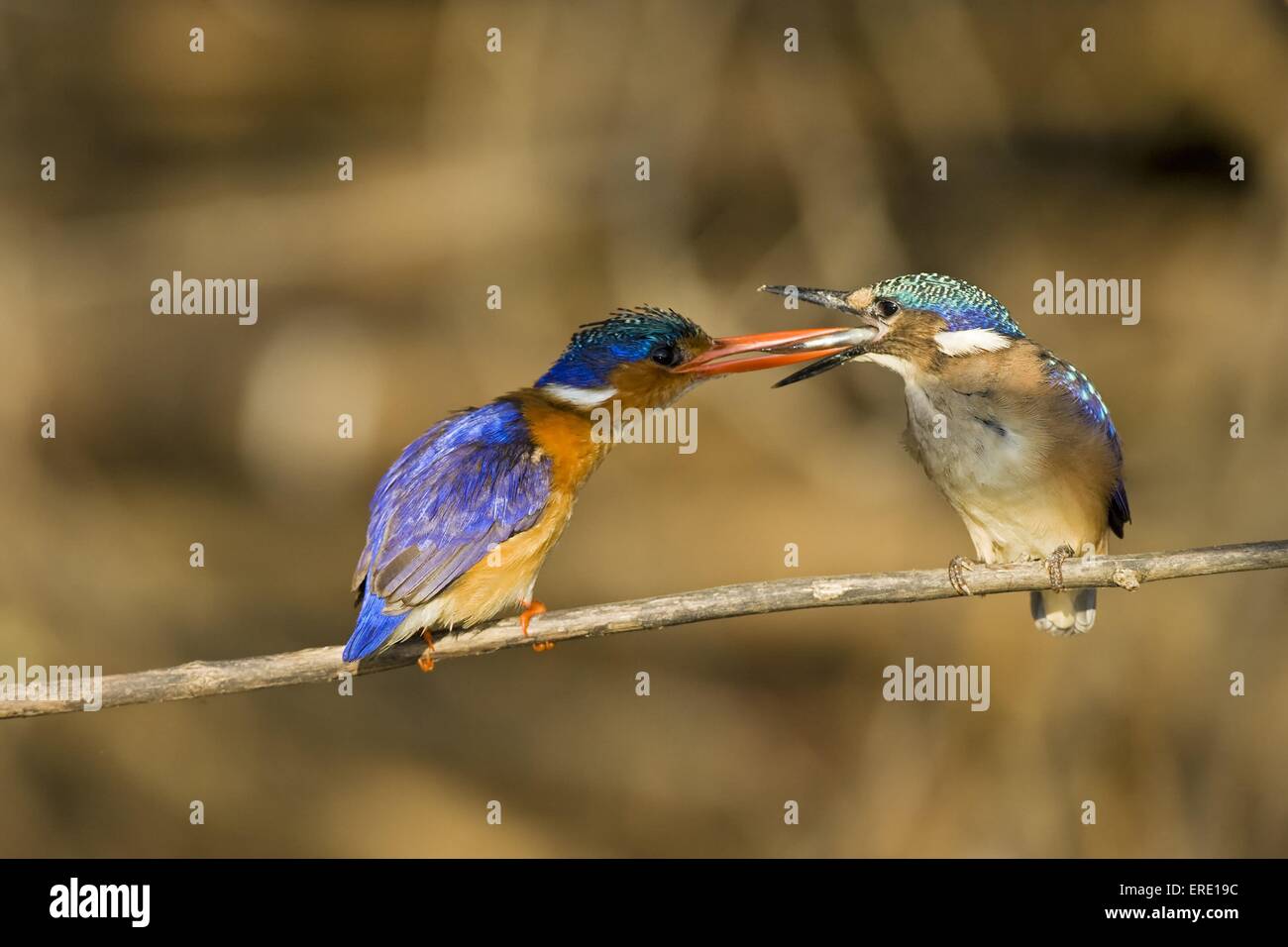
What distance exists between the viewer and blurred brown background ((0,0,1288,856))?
556cm

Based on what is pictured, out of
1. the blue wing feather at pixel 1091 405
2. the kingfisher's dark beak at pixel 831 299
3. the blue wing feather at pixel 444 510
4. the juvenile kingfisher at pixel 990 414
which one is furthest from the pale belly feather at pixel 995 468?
the blue wing feather at pixel 444 510

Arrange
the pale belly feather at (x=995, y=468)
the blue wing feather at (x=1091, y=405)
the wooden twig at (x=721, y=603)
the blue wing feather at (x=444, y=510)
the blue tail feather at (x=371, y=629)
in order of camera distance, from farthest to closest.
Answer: the blue wing feather at (x=1091, y=405)
the pale belly feather at (x=995, y=468)
the blue wing feather at (x=444, y=510)
the blue tail feather at (x=371, y=629)
the wooden twig at (x=721, y=603)

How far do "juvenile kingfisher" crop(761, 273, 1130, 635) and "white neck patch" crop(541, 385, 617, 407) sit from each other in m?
0.44

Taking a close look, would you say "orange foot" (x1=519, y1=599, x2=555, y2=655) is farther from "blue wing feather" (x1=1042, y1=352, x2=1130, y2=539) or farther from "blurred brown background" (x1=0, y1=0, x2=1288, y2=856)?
"blurred brown background" (x1=0, y1=0, x2=1288, y2=856)

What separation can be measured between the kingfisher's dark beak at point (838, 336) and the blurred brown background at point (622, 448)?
225cm

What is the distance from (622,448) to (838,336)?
9.98 ft

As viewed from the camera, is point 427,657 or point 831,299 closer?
point 427,657

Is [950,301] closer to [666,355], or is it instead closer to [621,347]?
[666,355]

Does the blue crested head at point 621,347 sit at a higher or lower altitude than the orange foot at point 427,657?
higher

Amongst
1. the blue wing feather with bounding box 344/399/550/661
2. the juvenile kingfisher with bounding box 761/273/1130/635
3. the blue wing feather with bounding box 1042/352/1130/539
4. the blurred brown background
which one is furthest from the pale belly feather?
the blurred brown background

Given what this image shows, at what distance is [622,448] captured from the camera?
21.1 ft

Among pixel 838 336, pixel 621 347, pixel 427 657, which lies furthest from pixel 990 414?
pixel 427 657

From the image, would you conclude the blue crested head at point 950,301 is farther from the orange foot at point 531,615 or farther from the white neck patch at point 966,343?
the orange foot at point 531,615

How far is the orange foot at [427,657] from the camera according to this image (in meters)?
3.01
